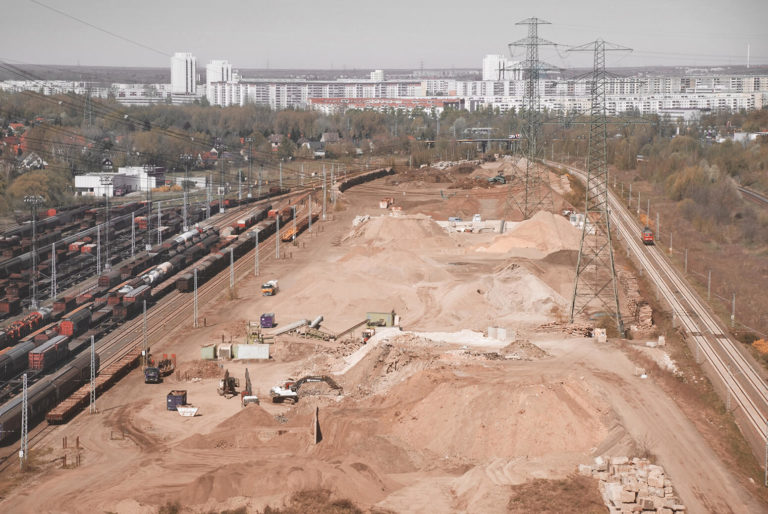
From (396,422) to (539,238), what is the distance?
32208 millimetres

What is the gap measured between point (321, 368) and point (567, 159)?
91.2 metres

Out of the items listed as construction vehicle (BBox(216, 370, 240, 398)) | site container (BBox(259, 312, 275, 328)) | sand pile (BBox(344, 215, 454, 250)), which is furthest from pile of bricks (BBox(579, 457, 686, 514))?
sand pile (BBox(344, 215, 454, 250))

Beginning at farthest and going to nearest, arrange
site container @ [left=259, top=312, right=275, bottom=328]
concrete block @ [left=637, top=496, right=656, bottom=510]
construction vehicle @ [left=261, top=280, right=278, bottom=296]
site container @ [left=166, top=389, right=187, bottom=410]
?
1. construction vehicle @ [left=261, top=280, right=278, bottom=296]
2. site container @ [left=259, top=312, right=275, bottom=328]
3. site container @ [left=166, top=389, right=187, bottom=410]
4. concrete block @ [left=637, top=496, right=656, bottom=510]

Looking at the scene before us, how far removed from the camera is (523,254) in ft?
182

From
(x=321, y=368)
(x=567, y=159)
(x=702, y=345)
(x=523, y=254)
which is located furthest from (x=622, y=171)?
(x=321, y=368)

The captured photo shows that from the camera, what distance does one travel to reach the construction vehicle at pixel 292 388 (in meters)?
31.7

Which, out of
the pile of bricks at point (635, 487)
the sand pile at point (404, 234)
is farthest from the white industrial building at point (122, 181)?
the pile of bricks at point (635, 487)

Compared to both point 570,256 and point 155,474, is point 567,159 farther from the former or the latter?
point 155,474

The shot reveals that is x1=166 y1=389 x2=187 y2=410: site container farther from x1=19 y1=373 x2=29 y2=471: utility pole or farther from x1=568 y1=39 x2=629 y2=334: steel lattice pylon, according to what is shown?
x1=568 y1=39 x2=629 y2=334: steel lattice pylon

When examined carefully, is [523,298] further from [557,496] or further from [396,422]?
[557,496]

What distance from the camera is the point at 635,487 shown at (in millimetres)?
21594

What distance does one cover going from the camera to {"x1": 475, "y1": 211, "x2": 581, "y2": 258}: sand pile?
188 feet

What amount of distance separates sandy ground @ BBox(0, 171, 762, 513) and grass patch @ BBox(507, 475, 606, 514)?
15.2 inches

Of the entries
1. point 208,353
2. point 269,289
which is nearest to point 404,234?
point 269,289
